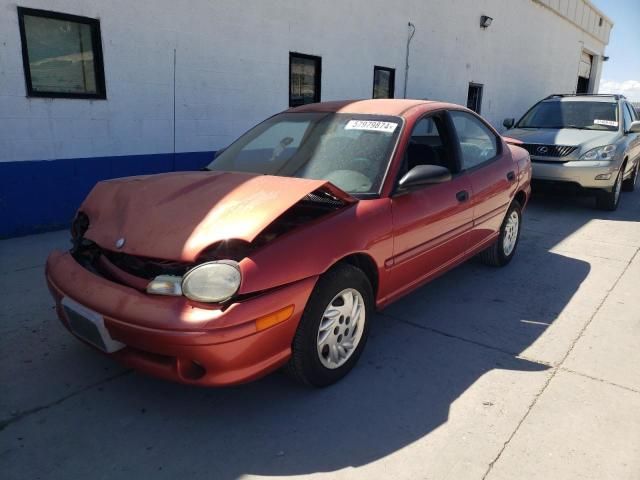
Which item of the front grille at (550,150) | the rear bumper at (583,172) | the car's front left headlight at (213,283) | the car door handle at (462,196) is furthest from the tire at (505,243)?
the car's front left headlight at (213,283)

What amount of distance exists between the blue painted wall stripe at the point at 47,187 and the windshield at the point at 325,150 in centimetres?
286

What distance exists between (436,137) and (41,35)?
4.51 metres

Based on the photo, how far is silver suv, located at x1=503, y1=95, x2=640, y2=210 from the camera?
7.30m

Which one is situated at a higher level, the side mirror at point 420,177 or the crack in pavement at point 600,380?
the side mirror at point 420,177

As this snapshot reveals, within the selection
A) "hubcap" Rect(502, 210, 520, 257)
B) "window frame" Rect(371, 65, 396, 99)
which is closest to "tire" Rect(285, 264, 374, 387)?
"hubcap" Rect(502, 210, 520, 257)

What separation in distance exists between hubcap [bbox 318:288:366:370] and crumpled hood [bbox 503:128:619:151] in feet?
19.9

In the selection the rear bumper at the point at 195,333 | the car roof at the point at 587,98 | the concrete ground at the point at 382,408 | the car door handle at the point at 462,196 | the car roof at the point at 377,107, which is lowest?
the concrete ground at the point at 382,408

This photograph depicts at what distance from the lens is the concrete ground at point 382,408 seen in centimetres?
221

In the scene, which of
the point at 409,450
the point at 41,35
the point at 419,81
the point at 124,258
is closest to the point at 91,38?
the point at 41,35

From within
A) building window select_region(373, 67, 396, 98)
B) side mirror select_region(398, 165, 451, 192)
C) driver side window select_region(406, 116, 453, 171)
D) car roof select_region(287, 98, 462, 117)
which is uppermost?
building window select_region(373, 67, 396, 98)

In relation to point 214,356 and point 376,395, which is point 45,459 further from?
point 376,395

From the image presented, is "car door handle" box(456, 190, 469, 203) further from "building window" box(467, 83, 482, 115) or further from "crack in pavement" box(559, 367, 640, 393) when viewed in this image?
"building window" box(467, 83, 482, 115)

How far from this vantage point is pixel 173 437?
2352 millimetres

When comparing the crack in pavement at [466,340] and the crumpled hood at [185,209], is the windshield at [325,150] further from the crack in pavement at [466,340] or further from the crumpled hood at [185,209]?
the crack in pavement at [466,340]
